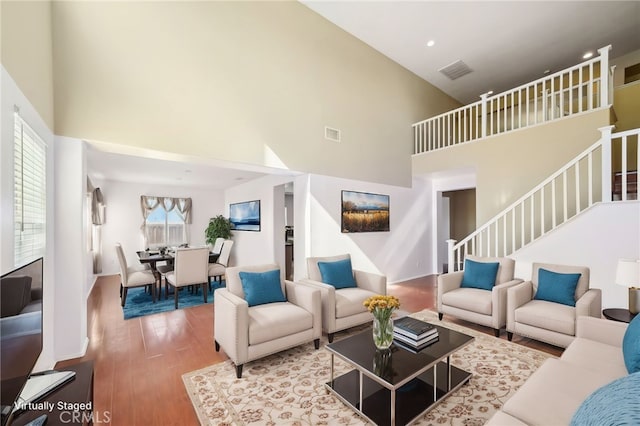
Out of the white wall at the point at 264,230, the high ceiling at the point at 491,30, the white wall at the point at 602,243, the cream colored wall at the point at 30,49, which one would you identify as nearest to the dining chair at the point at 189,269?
the white wall at the point at 264,230

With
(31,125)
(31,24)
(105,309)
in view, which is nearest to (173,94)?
(31,24)

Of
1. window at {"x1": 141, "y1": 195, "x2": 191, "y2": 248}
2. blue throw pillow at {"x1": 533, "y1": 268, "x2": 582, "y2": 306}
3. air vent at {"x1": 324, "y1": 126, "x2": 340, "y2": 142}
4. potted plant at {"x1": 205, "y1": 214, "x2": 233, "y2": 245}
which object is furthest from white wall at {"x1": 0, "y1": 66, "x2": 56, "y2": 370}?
window at {"x1": 141, "y1": 195, "x2": 191, "y2": 248}

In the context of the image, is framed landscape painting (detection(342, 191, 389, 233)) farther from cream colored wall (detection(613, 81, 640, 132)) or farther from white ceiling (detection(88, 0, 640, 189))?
cream colored wall (detection(613, 81, 640, 132))

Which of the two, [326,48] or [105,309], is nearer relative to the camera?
[105,309]

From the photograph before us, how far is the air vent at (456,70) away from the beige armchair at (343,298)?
5.36 meters

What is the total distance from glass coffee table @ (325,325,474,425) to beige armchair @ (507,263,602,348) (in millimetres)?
1111

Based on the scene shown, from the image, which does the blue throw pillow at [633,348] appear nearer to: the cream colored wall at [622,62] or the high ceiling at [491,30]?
the high ceiling at [491,30]

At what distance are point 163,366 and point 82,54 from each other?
3.25 metres

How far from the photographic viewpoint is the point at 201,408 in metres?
2.04

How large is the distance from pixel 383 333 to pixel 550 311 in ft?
6.57

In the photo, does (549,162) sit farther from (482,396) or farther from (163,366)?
(163,366)

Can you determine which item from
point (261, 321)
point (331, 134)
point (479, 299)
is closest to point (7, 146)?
point (261, 321)

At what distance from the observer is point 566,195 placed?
4.43 metres

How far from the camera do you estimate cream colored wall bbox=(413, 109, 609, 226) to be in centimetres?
437
